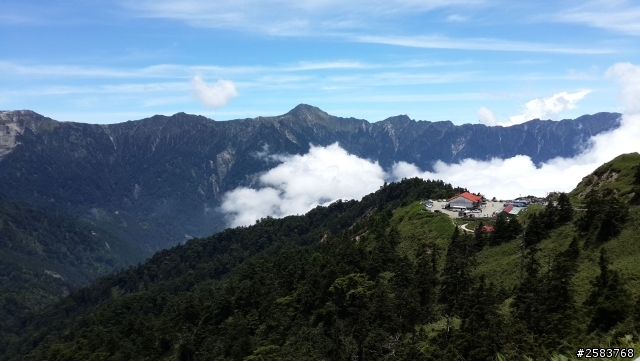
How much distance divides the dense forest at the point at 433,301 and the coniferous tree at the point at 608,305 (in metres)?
0.09

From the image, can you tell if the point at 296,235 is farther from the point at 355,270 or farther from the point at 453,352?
the point at 453,352

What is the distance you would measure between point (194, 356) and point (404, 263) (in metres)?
35.6

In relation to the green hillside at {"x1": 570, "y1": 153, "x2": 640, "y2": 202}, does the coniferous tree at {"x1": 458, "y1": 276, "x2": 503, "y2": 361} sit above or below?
below

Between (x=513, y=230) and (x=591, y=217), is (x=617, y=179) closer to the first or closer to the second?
(x=513, y=230)

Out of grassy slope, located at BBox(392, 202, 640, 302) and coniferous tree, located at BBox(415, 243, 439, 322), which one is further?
coniferous tree, located at BBox(415, 243, 439, 322)

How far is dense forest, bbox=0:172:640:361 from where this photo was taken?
103 ft

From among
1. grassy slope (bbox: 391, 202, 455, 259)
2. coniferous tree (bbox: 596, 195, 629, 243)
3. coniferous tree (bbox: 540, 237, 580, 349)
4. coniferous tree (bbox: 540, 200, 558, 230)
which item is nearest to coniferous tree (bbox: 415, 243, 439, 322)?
coniferous tree (bbox: 540, 237, 580, 349)

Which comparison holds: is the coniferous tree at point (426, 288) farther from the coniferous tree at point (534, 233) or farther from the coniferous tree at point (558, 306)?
the coniferous tree at point (558, 306)

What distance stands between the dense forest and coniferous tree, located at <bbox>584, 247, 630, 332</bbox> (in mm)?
85

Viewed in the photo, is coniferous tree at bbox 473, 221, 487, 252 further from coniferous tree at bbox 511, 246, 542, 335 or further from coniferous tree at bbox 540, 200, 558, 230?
coniferous tree at bbox 511, 246, 542, 335

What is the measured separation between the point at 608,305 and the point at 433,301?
19725 millimetres

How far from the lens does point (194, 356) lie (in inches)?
2680

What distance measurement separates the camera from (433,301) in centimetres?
4734

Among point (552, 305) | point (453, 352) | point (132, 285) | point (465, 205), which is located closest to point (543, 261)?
point (552, 305)
